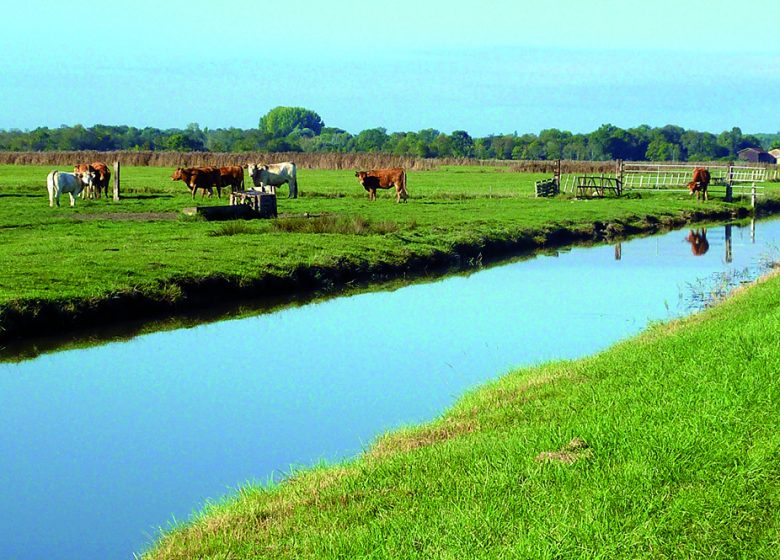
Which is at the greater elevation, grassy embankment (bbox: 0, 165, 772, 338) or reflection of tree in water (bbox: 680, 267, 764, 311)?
grassy embankment (bbox: 0, 165, 772, 338)

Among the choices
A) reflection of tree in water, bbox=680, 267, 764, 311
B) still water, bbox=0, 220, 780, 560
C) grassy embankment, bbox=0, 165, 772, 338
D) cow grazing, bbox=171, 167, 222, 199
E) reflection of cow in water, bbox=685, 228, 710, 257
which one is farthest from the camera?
cow grazing, bbox=171, 167, 222, 199

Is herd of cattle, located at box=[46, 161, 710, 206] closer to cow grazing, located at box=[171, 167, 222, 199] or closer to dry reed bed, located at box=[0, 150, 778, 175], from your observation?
cow grazing, located at box=[171, 167, 222, 199]

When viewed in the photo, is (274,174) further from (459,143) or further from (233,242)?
(459,143)

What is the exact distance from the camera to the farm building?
162375mm

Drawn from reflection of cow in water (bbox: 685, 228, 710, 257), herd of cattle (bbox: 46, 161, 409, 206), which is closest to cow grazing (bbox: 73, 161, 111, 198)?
herd of cattle (bbox: 46, 161, 409, 206)

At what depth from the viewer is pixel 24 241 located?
23.9 metres

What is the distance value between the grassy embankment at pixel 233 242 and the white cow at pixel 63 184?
468mm

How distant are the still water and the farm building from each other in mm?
147195

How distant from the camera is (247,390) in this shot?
13.4m

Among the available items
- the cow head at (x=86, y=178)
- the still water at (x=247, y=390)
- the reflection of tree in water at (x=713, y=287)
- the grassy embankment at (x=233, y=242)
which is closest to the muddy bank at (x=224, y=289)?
the grassy embankment at (x=233, y=242)

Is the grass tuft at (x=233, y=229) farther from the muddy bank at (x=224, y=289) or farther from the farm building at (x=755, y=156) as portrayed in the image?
the farm building at (x=755, y=156)

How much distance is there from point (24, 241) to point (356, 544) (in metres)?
19.4

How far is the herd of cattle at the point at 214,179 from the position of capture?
36438 mm

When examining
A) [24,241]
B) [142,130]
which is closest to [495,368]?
[24,241]
